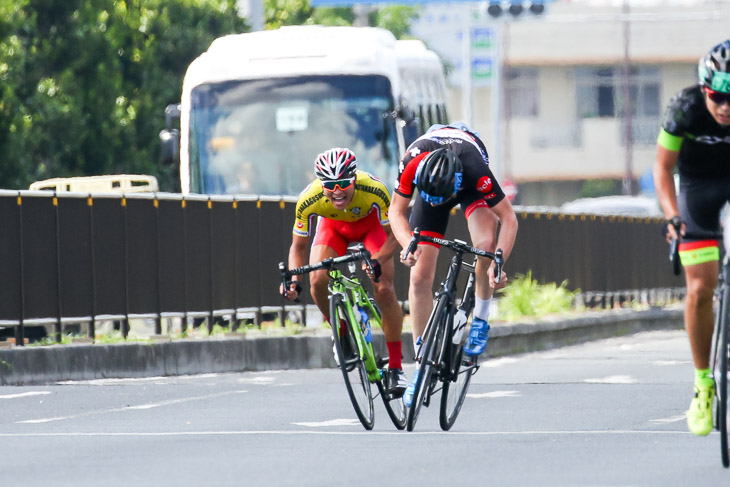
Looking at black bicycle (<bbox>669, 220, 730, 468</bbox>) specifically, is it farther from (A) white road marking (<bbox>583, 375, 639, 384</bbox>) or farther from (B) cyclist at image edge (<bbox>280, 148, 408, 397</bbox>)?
(A) white road marking (<bbox>583, 375, 639, 384</bbox>)

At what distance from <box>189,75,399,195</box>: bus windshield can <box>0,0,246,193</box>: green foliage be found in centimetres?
663

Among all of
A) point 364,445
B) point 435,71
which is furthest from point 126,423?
point 435,71

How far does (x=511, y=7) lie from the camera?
3644 cm

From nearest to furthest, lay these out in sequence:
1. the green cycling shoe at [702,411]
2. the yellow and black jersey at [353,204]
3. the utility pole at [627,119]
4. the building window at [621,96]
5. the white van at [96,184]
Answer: the green cycling shoe at [702,411]
the yellow and black jersey at [353,204]
the white van at [96,184]
the utility pole at [627,119]
the building window at [621,96]

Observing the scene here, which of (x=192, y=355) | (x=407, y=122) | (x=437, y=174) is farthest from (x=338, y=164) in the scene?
(x=407, y=122)

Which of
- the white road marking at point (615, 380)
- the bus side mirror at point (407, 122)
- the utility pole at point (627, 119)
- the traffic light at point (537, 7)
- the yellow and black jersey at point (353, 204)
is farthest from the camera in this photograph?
the utility pole at point (627, 119)

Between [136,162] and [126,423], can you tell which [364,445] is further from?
[136,162]

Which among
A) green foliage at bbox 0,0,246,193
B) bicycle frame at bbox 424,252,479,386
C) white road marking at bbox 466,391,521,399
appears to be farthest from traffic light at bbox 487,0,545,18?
bicycle frame at bbox 424,252,479,386

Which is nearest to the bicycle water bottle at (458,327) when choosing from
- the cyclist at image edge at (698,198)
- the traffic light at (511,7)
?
the cyclist at image edge at (698,198)

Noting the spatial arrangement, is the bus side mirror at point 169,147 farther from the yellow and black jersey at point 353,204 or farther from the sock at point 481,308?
the sock at point 481,308

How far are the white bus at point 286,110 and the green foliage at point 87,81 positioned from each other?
6.50 meters

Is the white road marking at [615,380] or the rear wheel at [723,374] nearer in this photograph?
the rear wheel at [723,374]

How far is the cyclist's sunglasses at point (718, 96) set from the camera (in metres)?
7.98

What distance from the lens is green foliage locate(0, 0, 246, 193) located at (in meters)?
28.8
